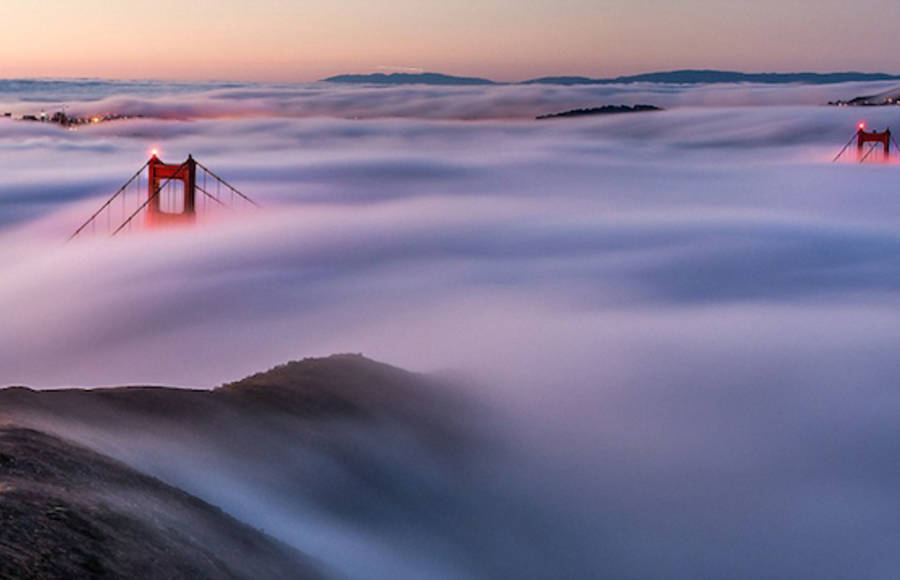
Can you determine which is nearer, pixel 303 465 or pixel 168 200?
pixel 303 465

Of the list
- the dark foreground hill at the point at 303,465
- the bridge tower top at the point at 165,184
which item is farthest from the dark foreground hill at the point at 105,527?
the bridge tower top at the point at 165,184

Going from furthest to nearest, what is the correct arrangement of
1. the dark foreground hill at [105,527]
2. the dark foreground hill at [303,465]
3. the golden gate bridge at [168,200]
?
the golden gate bridge at [168,200] → the dark foreground hill at [303,465] → the dark foreground hill at [105,527]

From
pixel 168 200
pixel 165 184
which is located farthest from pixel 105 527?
pixel 168 200

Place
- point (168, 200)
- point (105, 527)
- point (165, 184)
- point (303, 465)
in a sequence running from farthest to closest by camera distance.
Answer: point (168, 200) → point (165, 184) → point (303, 465) → point (105, 527)

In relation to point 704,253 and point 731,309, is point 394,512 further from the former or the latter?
point 704,253

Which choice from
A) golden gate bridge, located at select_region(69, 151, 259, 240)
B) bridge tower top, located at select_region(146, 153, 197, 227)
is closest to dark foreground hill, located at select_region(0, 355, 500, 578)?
golden gate bridge, located at select_region(69, 151, 259, 240)

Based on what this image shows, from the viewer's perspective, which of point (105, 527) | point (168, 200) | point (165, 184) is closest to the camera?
point (105, 527)

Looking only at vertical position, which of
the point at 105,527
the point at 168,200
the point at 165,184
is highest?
the point at 105,527

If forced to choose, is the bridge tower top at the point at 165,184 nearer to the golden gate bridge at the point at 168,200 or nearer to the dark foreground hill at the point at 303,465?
the golden gate bridge at the point at 168,200

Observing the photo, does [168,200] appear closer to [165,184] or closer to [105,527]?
[165,184]
